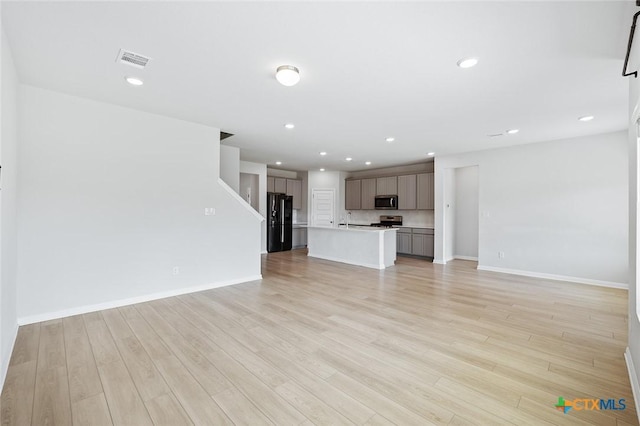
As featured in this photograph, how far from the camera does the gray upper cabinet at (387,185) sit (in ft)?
27.1

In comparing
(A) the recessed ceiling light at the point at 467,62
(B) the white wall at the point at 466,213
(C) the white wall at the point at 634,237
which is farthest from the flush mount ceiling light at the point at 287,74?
(B) the white wall at the point at 466,213

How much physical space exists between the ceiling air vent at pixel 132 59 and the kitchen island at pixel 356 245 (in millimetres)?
4917

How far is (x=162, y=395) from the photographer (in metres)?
1.92

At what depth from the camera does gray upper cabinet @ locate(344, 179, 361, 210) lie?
364 inches

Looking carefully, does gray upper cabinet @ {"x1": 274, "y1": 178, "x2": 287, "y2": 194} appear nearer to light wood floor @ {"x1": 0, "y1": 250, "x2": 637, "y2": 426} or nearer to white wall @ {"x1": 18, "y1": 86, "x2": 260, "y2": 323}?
white wall @ {"x1": 18, "y1": 86, "x2": 260, "y2": 323}

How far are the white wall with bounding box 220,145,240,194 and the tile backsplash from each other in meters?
4.42

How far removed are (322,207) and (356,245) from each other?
3203 mm

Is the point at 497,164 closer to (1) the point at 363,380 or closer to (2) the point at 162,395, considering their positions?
(1) the point at 363,380

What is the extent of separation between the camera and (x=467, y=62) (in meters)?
2.48

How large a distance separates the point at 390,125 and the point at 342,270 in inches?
121

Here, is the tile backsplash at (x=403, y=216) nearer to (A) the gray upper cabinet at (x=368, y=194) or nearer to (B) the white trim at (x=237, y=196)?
(A) the gray upper cabinet at (x=368, y=194)

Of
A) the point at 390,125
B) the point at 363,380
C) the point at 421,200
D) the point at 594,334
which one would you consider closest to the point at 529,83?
the point at 390,125

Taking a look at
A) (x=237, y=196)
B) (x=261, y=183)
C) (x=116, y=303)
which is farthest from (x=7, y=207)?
(x=261, y=183)

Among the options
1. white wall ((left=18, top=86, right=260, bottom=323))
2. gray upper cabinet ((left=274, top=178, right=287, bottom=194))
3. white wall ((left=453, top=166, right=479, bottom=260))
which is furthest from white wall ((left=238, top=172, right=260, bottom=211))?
white wall ((left=453, top=166, right=479, bottom=260))
